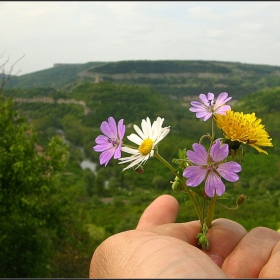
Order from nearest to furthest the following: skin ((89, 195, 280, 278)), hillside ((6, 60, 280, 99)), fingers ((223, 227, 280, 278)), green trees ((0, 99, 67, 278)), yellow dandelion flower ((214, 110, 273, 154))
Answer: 1. skin ((89, 195, 280, 278))
2. yellow dandelion flower ((214, 110, 273, 154))
3. fingers ((223, 227, 280, 278))
4. green trees ((0, 99, 67, 278))
5. hillside ((6, 60, 280, 99))

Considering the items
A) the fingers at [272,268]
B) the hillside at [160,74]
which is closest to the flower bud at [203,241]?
the fingers at [272,268]

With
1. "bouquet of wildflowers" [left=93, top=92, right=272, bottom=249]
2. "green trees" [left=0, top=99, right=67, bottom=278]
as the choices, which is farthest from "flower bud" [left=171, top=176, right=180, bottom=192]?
"green trees" [left=0, top=99, right=67, bottom=278]

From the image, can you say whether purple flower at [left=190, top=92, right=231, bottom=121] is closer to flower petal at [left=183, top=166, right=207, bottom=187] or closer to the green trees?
flower petal at [left=183, top=166, right=207, bottom=187]

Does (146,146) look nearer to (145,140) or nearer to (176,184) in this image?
(145,140)

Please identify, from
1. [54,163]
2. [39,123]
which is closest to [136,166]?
[54,163]

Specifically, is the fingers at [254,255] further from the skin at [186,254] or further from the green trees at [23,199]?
the green trees at [23,199]

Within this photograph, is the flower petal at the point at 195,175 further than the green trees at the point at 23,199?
No
